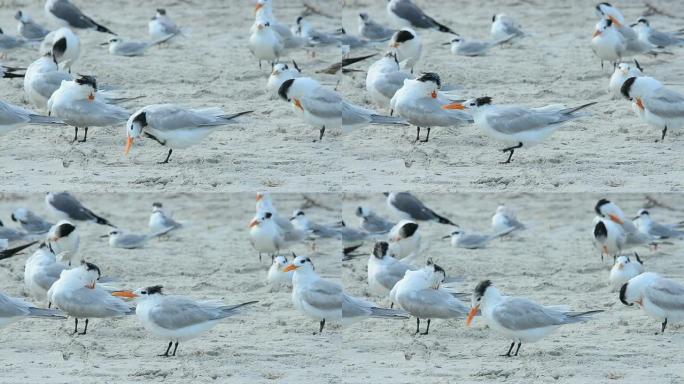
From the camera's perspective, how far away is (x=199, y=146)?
10117 millimetres

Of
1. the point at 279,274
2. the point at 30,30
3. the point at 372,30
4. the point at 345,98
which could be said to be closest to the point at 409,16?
the point at 372,30

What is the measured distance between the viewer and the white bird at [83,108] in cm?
995

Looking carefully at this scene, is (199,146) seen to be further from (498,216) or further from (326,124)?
(498,216)

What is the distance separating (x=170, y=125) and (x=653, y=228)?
328 centimetres

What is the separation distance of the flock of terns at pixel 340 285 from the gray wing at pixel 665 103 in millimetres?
865

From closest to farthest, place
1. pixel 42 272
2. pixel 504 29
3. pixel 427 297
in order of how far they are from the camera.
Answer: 1. pixel 427 297
2. pixel 42 272
3. pixel 504 29

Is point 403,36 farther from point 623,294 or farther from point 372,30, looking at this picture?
point 623,294

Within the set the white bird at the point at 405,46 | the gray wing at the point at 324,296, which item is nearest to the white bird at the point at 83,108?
the gray wing at the point at 324,296

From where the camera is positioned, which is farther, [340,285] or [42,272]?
[42,272]

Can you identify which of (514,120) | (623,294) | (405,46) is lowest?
(623,294)

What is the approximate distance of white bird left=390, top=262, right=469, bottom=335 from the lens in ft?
29.3

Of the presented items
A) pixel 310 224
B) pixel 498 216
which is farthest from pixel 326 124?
pixel 498 216

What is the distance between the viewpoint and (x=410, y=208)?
Answer: 10.7 metres

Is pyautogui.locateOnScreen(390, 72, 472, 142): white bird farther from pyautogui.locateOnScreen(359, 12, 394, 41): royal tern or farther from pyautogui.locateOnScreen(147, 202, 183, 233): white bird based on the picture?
pyautogui.locateOnScreen(147, 202, 183, 233): white bird
